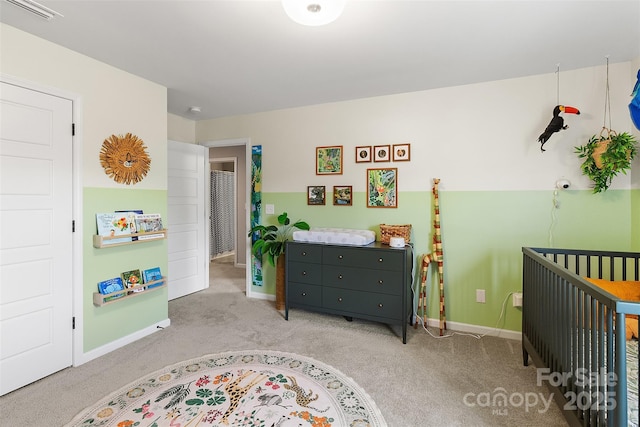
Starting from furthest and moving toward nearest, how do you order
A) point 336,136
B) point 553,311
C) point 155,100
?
point 336,136 → point 155,100 → point 553,311

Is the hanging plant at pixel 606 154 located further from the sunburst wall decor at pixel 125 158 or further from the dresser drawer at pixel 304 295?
the sunburst wall decor at pixel 125 158

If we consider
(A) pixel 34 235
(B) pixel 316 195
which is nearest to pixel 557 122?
(B) pixel 316 195

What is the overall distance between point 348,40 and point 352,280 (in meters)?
1.99

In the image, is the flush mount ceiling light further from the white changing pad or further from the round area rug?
the round area rug

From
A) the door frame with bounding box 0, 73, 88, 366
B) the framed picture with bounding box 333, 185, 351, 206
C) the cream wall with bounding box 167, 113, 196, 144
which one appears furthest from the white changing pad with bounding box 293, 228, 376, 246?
the cream wall with bounding box 167, 113, 196, 144

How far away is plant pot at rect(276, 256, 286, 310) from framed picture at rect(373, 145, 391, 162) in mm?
1526

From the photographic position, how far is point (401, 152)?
3.10 meters

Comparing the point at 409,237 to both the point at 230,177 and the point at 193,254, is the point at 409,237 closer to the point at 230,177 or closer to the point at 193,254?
the point at 193,254

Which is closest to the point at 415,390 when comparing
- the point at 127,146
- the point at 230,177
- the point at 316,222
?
the point at 316,222

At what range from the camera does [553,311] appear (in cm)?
174

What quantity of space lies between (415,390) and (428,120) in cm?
235

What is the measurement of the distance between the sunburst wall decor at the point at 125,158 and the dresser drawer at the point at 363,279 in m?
1.93

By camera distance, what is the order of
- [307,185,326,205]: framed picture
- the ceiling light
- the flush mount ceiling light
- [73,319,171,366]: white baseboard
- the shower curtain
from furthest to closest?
the shower curtain → [307,185,326,205]: framed picture → [73,319,171,366]: white baseboard → the ceiling light → the flush mount ceiling light

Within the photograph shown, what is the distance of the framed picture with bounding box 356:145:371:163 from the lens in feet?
10.7
